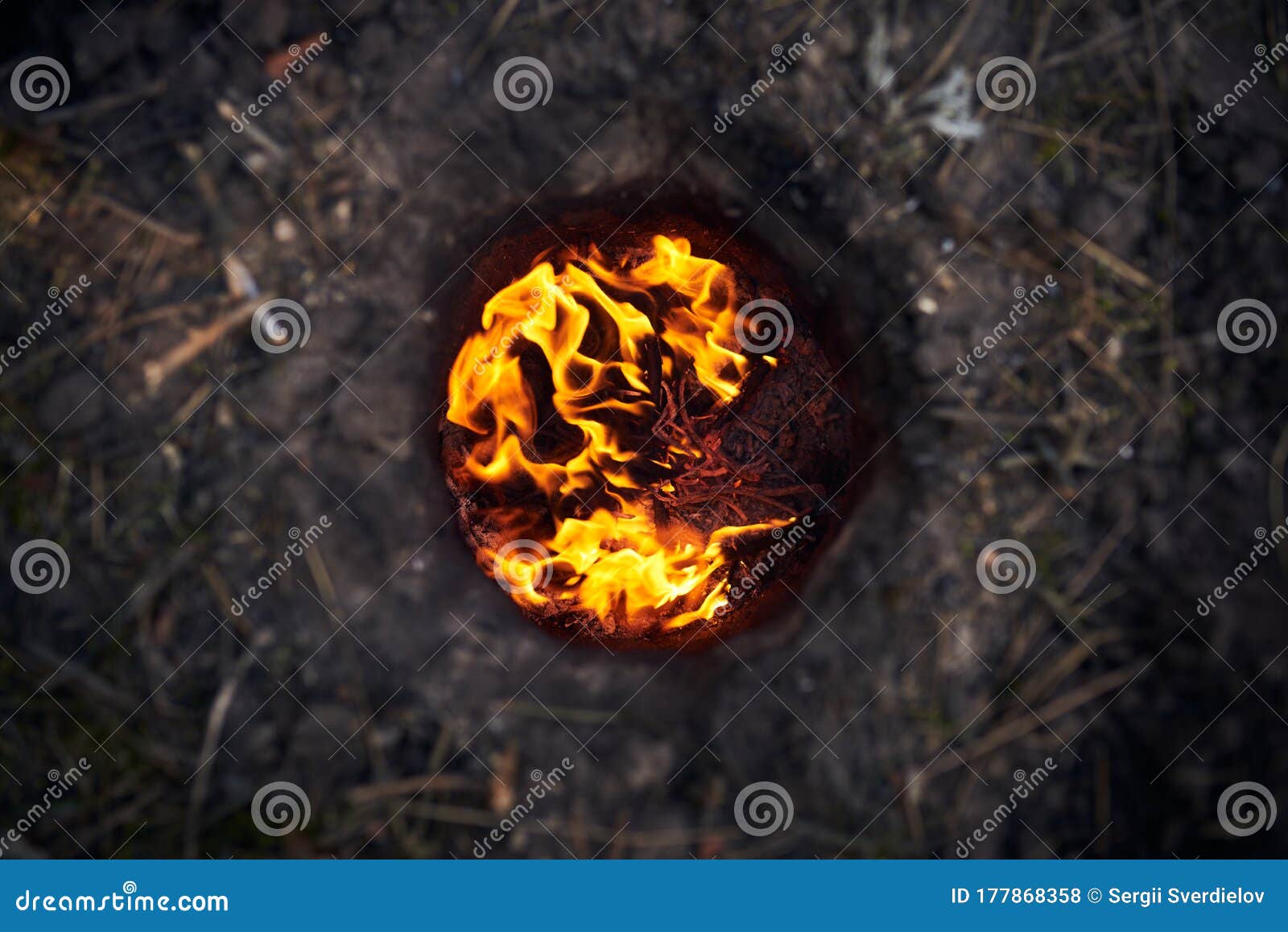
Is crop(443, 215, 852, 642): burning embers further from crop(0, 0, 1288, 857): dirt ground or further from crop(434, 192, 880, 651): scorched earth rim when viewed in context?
crop(0, 0, 1288, 857): dirt ground

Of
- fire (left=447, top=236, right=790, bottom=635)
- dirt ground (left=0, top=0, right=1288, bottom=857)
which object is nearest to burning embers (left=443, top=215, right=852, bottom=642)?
fire (left=447, top=236, right=790, bottom=635)

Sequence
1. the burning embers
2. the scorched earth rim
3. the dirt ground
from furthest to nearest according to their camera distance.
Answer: the burning embers
the scorched earth rim
the dirt ground

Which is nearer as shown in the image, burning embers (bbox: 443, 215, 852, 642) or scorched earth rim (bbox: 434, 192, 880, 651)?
scorched earth rim (bbox: 434, 192, 880, 651)

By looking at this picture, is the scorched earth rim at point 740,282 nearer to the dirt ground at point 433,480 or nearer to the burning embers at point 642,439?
the burning embers at point 642,439

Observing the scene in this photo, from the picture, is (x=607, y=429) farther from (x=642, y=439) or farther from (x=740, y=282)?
(x=740, y=282)

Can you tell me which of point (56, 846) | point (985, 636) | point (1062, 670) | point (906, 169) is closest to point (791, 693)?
point (985, 636)

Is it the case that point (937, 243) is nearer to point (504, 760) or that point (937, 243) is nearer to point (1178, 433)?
point (1178, 433)

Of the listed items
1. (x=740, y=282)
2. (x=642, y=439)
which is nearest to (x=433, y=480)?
(x=642, y=439)
